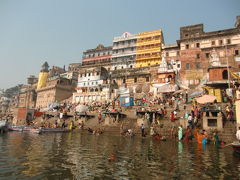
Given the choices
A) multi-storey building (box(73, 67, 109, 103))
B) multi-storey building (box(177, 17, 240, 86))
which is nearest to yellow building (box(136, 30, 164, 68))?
multi-storey building (box(177, 17, 240, 86))

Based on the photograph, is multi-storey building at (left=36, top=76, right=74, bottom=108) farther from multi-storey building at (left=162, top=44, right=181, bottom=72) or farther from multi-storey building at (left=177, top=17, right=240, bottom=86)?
multi-storey building at (left=177, top=17, right=240, bottom=86)

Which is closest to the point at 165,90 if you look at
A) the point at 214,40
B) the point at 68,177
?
the point at 214,40

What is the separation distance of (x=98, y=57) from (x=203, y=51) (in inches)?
1332

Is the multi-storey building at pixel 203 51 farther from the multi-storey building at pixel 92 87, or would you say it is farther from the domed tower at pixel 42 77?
the domed tower at pixel 42 77

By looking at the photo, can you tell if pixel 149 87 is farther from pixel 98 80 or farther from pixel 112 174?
pixel 112 174

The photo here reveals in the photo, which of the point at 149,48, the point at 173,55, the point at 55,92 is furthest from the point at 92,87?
the point at 173,55

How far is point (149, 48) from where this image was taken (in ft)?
166

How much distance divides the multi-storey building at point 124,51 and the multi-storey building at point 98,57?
408 cm

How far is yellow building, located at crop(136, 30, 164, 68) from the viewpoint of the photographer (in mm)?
49156

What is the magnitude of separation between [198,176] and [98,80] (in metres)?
44.2

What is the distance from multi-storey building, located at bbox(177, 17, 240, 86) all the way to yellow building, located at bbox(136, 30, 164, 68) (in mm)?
8159

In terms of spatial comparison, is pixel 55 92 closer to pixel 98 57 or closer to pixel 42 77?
pixel 42 77

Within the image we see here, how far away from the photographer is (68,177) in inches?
268

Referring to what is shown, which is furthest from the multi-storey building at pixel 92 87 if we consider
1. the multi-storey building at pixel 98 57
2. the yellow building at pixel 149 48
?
the yellow building at pixel 149 48
